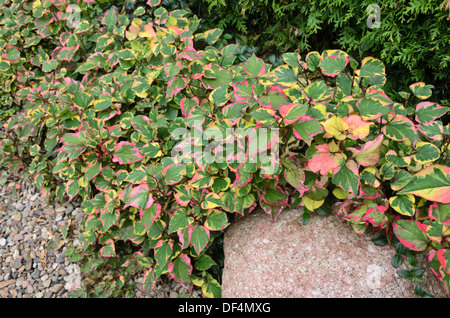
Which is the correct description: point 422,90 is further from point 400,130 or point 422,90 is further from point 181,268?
point 181,268

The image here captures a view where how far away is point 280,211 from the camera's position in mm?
1769

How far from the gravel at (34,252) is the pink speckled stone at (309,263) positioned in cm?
47

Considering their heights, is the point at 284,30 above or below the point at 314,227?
above

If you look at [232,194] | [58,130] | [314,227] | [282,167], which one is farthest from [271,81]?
[58,130]

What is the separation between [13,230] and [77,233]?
0.46 metres

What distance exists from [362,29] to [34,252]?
251 cm

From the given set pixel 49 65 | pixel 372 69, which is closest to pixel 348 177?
pixel 372 69

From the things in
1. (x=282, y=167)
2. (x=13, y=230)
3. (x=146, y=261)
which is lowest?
(x=13, y=230)

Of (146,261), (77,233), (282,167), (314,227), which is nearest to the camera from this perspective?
(282,167)

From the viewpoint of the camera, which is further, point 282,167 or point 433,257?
A: point 282,167

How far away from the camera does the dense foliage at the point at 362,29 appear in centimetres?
172

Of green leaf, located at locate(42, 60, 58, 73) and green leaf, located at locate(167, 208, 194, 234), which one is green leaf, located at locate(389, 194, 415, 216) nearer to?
green leaf, located at locate(167, 208, 194, 234)


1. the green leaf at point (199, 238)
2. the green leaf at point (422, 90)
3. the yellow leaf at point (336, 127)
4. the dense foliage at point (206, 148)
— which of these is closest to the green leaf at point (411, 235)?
the dense foliage at point (206, 148)

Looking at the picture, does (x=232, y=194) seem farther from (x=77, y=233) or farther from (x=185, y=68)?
(x=77, y=233)
